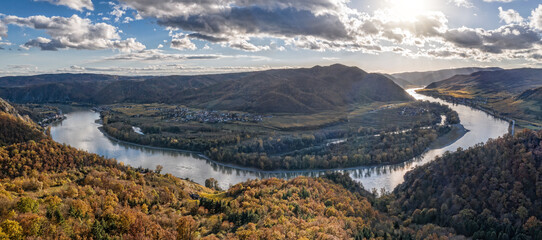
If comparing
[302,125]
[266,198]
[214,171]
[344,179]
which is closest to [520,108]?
[302,125]

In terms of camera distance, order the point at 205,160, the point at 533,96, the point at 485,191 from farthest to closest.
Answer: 1. the point at 533,96
2. the point at 205,160
3. the point at 485,191

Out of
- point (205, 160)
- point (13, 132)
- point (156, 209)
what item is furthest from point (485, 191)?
point (13, 132)

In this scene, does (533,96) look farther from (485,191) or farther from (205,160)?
(205,160)

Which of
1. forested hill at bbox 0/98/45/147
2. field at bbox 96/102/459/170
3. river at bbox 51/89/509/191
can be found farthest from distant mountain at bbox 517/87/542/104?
forested hill at bbox 0/98/45/147

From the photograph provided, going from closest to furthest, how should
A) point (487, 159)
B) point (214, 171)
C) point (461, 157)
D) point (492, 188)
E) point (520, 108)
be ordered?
point (492, 188) < point (487, 159) < point (461, 157) < point (214, 171) < point (520, 108)

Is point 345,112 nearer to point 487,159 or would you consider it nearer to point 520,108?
point 520,108

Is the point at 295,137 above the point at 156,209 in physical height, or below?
below

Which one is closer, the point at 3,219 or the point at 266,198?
the point at 3,219

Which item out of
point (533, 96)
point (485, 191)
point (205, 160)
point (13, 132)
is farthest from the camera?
point (533, 96)
